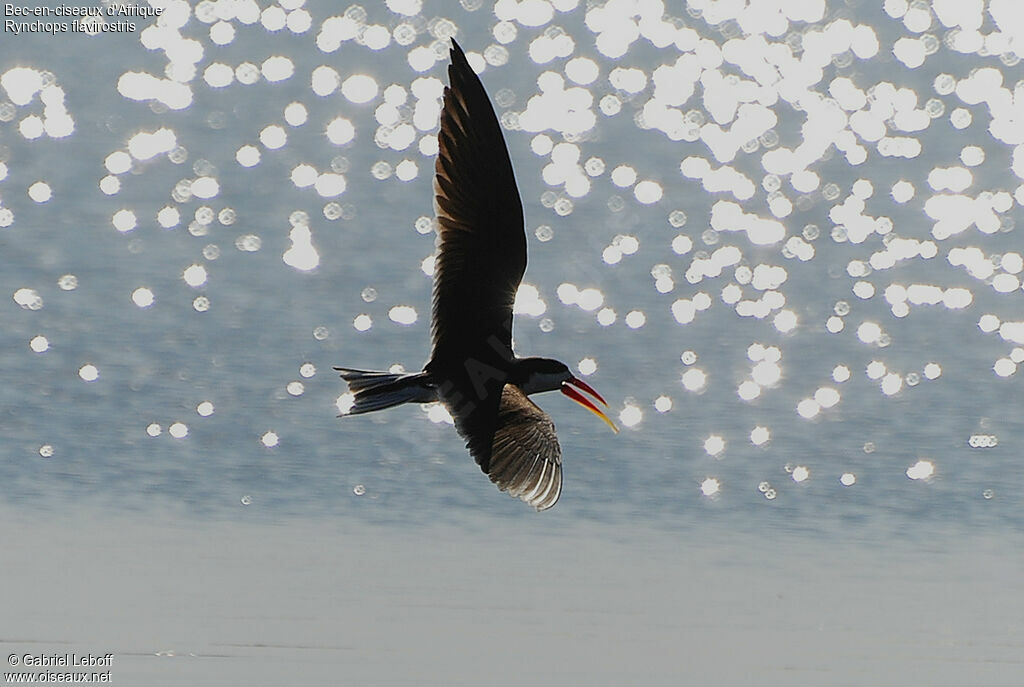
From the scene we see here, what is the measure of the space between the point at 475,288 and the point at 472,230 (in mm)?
204

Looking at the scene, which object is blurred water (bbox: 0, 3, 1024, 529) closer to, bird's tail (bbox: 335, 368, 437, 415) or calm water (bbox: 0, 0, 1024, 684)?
calm water (bbox: 0, 0, 1024, 684)

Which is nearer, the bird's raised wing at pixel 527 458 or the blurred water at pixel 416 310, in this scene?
the bird's raised wing at pixel 527 458

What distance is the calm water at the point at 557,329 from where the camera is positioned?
27.8ft

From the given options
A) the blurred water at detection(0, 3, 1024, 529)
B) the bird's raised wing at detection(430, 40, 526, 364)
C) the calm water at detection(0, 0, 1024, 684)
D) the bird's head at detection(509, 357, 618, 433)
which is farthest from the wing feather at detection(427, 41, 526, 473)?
the blurred water at detection(0, 3, 1024, 529)

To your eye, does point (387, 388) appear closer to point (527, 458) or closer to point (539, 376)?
point (527, 458)

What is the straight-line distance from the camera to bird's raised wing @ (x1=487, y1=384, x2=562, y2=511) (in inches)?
250

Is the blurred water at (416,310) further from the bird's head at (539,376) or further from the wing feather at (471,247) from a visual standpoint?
the wing feather at (471,247)

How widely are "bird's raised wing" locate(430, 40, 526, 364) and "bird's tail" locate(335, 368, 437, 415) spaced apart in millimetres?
180

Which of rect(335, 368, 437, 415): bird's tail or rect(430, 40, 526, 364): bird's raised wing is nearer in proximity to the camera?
rect(335, 368, 437, 415): bird's tail

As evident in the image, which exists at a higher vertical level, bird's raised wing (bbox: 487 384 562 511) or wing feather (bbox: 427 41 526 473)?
wing feather (bbox: 427 41 526 473)

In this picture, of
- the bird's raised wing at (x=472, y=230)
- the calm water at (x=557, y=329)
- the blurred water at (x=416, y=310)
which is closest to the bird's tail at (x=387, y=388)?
the bird's raised wing at (x=472, y=230)

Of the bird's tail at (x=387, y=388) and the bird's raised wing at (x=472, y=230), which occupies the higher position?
the bird's raised wing at (x=472, y=230)

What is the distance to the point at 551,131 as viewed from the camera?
773 inches

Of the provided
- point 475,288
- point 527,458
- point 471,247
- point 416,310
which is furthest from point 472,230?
point 416,310
